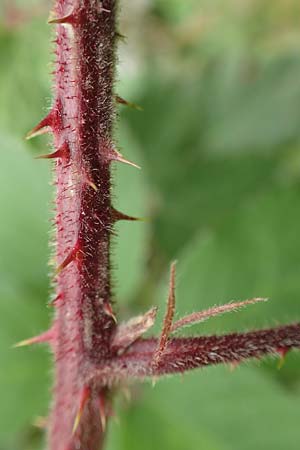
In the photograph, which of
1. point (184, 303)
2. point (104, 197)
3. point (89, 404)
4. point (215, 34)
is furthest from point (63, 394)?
point (215, 34)

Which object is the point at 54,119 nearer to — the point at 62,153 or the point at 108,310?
the point at 62,153

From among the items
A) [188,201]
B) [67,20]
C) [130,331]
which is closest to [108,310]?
[130,331]

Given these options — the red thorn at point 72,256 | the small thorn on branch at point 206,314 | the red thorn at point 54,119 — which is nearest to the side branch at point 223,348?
the small thorn on branch at point 206,314

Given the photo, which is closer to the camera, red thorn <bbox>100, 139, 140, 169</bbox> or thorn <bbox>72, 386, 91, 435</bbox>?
red thorn <bbox>100, 139, 140, 169</bbox>

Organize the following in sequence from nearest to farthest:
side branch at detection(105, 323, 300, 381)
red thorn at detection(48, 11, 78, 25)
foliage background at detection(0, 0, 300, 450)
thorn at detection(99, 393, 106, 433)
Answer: red thorn at detection(48, 11, 78, 25)
side branch at detection(105, 323, 300, 381)
thorn at detection(99, 393, 106, 433)
foliage background at detection(0, 0, 300, 450)

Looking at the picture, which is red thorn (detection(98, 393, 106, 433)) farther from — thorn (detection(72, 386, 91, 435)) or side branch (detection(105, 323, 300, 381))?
side branch (detection(105, 323, 300, 381))

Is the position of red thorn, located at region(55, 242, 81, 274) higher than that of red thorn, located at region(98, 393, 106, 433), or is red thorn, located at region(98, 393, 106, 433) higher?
red thorn, located at region(55, 242, 81, 274)

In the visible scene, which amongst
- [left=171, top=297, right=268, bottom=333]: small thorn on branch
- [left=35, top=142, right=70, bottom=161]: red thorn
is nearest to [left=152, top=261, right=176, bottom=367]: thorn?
[left=171, top=297, right=268, bottom=333]: small thorn on branch

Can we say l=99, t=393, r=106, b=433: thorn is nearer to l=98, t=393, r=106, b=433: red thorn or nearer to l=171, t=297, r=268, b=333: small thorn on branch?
l=98, t=393, r=106, b=433: red thorn

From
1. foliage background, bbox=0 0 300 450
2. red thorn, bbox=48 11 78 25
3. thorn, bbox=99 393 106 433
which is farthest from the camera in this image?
foliage background, bbox=0 0 300 450

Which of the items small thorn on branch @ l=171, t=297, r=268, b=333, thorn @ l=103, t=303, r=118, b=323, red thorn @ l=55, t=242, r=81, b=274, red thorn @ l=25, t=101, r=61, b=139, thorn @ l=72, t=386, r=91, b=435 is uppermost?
red thorn @ l=25, t=101, r=61, b=139
